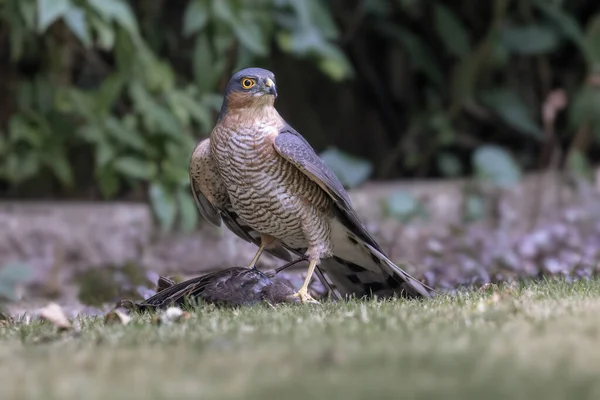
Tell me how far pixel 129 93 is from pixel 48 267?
4.58 ft

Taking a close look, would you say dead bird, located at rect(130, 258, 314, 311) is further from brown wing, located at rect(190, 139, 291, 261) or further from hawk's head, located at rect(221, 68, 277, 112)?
hawk's head, located at rect(221, 68, 277, 112)

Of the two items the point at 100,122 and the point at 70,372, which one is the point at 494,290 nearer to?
the point at 70,372

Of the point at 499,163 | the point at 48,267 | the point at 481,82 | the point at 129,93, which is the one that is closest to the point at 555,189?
the point at 499,163

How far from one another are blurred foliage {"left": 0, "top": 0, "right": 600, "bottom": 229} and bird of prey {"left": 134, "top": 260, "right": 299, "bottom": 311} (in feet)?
7.97

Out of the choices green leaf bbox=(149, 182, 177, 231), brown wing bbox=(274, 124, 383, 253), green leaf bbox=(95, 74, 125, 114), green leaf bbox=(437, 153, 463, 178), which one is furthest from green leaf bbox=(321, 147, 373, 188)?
brown wing bbox=(274, 124, 383, 253)

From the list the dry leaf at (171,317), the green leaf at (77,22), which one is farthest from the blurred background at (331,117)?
the dry leaf at (171,317)

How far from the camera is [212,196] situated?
4.51 m

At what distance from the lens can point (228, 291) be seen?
13.6 feet

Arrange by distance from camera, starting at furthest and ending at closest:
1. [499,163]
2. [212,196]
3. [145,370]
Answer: [499,163] → [212,196] → [145,370]

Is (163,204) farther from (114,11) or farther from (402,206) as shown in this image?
(402,206)

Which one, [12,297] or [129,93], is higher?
[129,93]

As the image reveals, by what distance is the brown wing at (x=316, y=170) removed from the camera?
4.11 m

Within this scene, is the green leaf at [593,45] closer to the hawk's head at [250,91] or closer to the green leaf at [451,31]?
the green leaf at [451,31]

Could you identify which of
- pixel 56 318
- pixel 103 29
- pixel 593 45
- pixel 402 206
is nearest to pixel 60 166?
pixel 103 29
